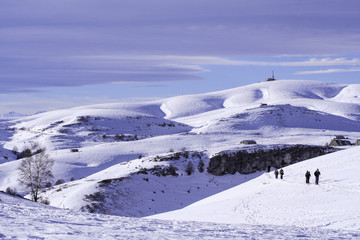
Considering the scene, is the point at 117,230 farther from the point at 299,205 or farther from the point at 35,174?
the point at 35,174

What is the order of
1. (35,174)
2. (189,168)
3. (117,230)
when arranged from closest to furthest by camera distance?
(117,230) → (35,174) → (189,168)

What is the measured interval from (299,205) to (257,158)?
115 ft

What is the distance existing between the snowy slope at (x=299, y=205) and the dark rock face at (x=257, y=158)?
22.3 meters

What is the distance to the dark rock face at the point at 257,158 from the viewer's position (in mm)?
61094

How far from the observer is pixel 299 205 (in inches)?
1100

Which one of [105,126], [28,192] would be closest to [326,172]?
[28,192]

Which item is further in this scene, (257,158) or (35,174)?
(257,158)

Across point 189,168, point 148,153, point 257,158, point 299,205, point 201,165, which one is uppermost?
point 148,153

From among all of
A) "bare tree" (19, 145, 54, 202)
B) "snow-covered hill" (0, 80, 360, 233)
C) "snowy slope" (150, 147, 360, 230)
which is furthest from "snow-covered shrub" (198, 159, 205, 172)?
"snowy slope" (150, 147, 360, 230)

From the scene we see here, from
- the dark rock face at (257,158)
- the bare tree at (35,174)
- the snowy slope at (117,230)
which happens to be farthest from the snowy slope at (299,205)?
the dark rock face at (257,158)

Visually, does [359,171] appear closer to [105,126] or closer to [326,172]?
[326,172]

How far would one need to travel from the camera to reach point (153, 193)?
49.0 metres

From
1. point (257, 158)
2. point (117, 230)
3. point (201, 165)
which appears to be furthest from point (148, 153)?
point (117, 230)

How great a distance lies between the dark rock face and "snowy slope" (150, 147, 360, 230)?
22.3m
